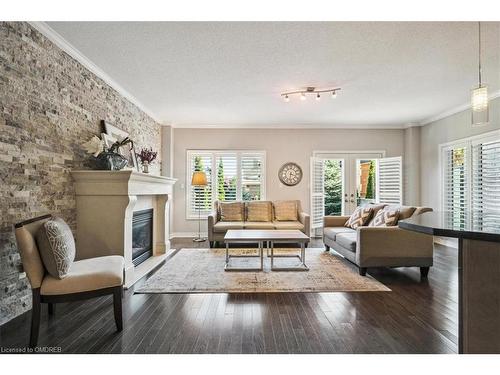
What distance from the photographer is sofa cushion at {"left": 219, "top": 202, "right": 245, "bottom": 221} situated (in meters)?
5.90

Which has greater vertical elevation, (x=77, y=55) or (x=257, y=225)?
(x=77, y=55)

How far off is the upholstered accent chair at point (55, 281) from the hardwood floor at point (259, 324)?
253mm

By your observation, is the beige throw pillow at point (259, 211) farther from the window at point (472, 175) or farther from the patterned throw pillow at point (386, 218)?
the window at point (472, 175)

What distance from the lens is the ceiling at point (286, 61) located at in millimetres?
2773

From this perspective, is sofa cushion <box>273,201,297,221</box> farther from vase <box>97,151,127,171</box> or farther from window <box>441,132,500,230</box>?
vase <box>97,151,127,171</box>

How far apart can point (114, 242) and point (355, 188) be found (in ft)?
18.0

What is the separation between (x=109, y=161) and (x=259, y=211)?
3210 mm

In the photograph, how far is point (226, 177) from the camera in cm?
677

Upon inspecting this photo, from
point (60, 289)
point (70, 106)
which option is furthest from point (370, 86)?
point (60, 289)

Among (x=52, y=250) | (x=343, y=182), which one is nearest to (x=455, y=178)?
(x=343, y=182)

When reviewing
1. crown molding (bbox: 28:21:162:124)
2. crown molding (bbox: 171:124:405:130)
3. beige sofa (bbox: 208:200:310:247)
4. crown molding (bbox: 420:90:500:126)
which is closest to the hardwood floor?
beige sofa (bbox: 208:200:310:247)

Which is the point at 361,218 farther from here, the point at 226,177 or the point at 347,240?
the point at 226,177

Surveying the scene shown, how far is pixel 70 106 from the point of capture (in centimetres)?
320
